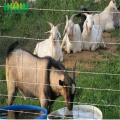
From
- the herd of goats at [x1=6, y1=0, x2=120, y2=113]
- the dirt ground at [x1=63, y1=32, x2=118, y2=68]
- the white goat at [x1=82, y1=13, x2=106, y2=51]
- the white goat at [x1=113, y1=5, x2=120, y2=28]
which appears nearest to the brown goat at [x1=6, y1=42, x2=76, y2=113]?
the herd of goats at [x1=6, y1=0, x2=120, y2=113]

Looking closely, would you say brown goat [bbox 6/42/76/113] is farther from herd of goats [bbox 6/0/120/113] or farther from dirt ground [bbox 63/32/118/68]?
dirt ground [bbox 63/32/118/68]

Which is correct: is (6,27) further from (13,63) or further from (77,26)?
(13,63)

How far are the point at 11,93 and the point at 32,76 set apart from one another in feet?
1.41

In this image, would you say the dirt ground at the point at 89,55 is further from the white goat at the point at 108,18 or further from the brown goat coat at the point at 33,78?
the brown goat coat at the point at 33,78

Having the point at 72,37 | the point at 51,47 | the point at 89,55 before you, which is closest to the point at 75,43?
the point at 72,37

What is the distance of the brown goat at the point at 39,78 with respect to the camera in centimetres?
481

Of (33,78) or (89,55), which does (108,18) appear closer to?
(89,55)

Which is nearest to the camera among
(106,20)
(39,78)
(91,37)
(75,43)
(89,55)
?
(39,78)

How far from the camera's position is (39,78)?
16.6ft

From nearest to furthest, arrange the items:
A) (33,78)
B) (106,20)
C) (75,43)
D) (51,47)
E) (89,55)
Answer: (33,78) < (51,47) < (89,55) < (75,43) < (106,20)

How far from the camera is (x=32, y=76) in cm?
517

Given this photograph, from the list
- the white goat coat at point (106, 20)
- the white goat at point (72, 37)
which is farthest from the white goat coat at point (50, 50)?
the white goat coat at point (106, 20)

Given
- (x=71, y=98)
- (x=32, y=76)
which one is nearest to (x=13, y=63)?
(x=32, y=76)

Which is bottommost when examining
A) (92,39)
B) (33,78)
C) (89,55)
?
(33,78)
